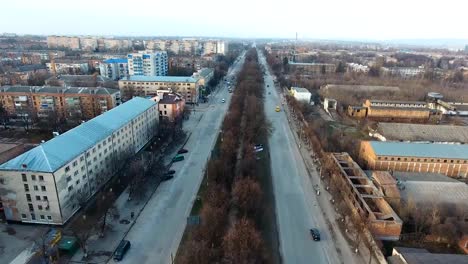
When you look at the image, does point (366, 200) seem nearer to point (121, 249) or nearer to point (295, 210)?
point (295, 210)

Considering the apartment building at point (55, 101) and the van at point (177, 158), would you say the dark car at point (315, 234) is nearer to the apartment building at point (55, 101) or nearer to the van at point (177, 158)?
the van at point (177, 158)

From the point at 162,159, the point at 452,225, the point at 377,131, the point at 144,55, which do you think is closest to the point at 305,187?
the point at 452,225

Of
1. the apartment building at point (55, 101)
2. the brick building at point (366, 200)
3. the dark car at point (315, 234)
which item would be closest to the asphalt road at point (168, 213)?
the dark car at point (315, 234)

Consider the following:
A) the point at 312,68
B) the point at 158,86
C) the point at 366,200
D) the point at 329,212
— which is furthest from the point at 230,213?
the point at 312,68

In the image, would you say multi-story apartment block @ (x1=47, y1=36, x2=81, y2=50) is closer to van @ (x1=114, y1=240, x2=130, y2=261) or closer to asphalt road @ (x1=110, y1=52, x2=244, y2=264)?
asphalt road @ (x1=110, y1=52, x2=244, y2=264)

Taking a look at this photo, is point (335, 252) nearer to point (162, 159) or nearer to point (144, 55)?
point (162, 159)
